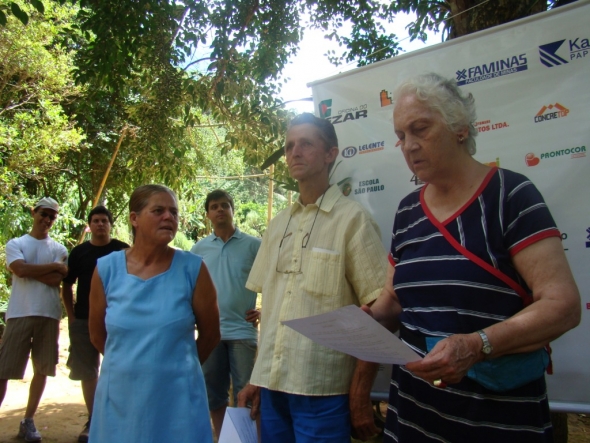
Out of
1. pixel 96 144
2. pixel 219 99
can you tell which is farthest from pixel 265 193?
pixel 219 99

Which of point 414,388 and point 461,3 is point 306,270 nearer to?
point 414,388

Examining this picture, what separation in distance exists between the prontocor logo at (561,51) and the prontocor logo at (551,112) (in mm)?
166

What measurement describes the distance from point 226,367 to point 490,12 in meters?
2.90

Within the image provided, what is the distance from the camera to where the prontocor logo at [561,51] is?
1818 mm

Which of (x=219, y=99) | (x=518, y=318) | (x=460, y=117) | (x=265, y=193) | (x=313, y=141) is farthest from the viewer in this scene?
(x=265, y=193)

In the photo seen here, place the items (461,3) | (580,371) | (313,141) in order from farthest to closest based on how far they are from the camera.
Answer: (461,3) < (313,141) < (580,371)

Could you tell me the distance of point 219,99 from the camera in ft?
16.7

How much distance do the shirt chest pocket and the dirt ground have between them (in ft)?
9.39

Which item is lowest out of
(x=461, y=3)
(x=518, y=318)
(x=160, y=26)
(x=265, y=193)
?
(x=518, y=318)

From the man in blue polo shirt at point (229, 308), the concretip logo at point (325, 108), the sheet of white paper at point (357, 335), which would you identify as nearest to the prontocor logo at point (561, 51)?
the concretip logo at point (325, 108)

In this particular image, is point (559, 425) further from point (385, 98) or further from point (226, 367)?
point (226, 367)

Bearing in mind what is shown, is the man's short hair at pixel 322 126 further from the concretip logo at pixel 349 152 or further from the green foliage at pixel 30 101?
the green foliage at pixel 30 101

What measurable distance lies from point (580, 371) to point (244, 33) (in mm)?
4079

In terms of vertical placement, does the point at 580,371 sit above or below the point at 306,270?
below
